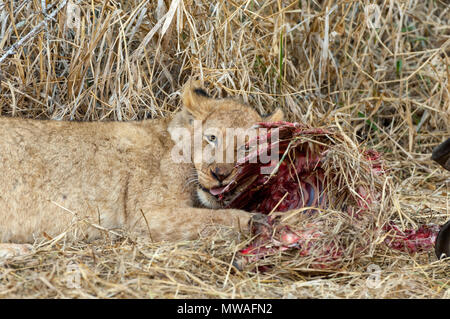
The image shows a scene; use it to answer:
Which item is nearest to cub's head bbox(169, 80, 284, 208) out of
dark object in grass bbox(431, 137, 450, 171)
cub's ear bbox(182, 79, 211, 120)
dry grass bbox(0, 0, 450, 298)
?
cub's ear bbox(182, 79, 211, 120)

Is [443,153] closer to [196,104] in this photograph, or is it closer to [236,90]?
[196,104]

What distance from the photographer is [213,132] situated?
146 inches

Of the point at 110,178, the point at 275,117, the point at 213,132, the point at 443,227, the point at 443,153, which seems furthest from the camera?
the point at 275,117

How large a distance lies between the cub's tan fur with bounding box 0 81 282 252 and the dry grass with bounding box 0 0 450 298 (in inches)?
8.4

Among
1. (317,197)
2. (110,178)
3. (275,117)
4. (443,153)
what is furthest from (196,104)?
(443,153)

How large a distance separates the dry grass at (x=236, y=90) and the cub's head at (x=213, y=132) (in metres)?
0.38

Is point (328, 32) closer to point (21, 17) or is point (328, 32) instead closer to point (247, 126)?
point (247, 126)

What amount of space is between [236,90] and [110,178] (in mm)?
1268

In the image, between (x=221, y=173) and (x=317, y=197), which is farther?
(x=317, y=197)

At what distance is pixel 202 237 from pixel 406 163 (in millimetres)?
2472
